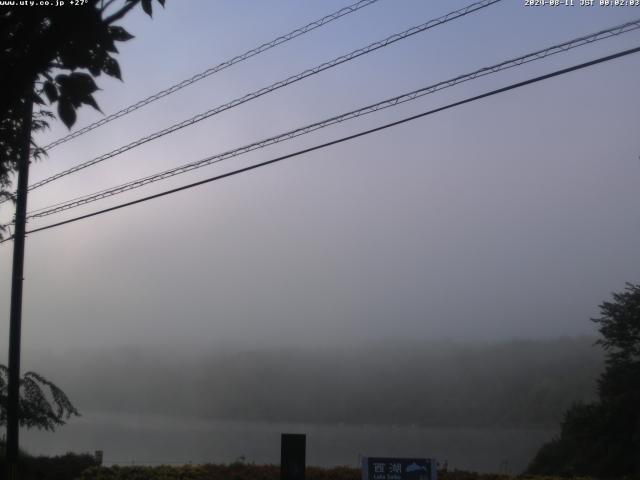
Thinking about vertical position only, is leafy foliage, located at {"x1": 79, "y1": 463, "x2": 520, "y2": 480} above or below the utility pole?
below

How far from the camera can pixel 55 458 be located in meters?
20.2

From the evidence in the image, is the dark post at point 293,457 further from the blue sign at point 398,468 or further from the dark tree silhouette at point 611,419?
the dark tree silhouette at point 611,419

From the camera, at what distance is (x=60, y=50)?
5.03 m

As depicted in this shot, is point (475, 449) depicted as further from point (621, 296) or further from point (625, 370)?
point (621, 296)

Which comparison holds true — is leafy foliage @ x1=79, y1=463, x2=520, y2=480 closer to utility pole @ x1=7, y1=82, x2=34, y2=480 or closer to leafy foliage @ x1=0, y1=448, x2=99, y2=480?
leafy foliage @ x1=0, y1=448, x2=99, y2=480

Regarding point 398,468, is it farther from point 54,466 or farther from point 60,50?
point 60,50

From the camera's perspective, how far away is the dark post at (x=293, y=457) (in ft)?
49.6

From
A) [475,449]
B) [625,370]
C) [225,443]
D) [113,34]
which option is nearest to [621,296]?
[625,370]

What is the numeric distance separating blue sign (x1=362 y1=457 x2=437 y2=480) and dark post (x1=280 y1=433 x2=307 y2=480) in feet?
4.22

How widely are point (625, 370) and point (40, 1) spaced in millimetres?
29625

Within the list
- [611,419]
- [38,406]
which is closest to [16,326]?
[38,406]

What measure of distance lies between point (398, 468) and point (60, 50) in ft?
38.0

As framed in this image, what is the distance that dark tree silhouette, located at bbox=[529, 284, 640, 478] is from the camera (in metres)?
27.3

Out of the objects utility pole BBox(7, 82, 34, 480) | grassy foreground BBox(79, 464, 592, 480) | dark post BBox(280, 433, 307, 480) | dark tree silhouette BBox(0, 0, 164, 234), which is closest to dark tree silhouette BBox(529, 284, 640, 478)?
grassy foreground BBox(79, 464, 592, 480)
